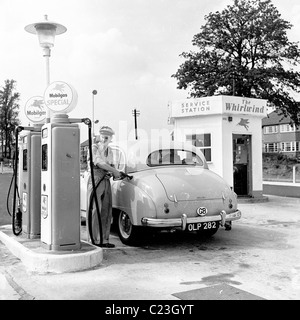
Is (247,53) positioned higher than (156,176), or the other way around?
(247,53)

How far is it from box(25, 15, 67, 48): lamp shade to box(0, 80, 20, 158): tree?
70.3m

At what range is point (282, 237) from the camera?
802cm

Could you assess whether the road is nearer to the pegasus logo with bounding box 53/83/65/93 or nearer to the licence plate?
the licence plate

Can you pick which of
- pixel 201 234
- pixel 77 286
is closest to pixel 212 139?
pixel 201 234

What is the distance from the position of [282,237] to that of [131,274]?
362 centimetres

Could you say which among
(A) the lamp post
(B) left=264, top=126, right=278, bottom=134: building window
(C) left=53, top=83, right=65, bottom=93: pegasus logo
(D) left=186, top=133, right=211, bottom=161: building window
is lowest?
(D) left=186, top=133, right=211, bottom=161: building window

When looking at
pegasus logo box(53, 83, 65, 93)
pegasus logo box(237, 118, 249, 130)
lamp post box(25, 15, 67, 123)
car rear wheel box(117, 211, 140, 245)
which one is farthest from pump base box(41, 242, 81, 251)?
pegasus logo box(237, 118, 249, 130)

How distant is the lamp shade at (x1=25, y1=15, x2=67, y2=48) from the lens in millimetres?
7879

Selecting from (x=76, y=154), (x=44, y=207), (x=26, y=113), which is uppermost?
(x=26, y=113)

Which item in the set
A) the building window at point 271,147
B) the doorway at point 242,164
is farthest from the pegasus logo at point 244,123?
the building window at point 271,147

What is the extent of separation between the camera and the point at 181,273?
559 cm

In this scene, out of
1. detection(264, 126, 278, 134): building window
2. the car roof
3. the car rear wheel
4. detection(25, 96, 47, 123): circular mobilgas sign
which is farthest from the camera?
detection(264, 126, 278, 134): building window
